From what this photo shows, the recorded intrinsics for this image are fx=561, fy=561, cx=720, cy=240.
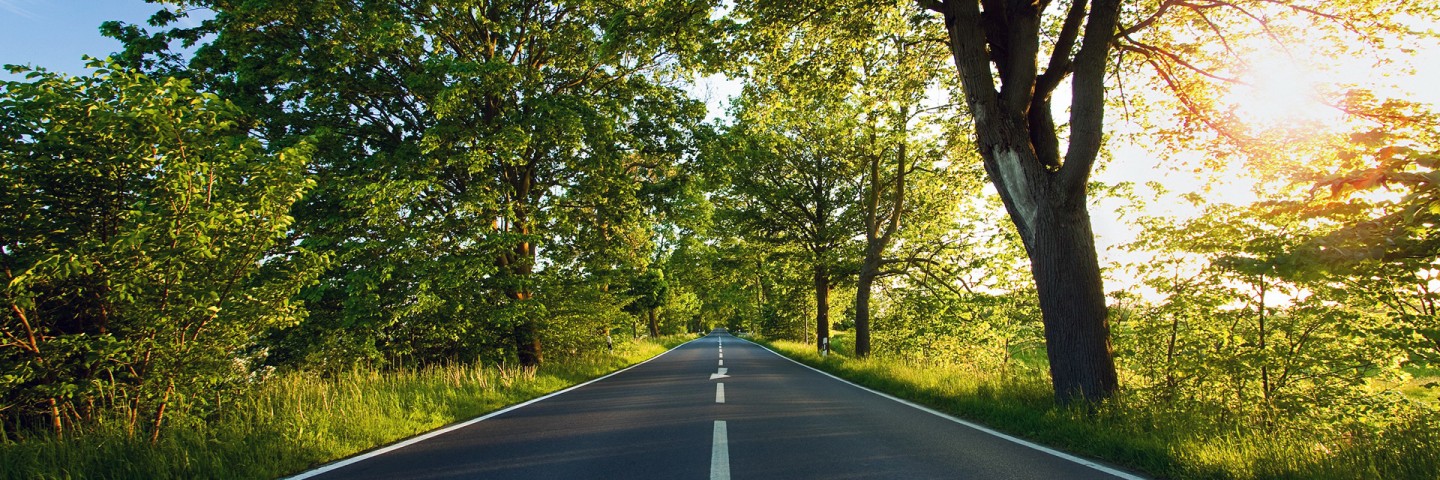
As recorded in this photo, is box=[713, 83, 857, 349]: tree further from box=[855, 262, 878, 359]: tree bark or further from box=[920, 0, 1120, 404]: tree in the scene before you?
box=[920, 0, 1120, 404]: tree

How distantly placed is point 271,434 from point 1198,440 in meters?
8.54

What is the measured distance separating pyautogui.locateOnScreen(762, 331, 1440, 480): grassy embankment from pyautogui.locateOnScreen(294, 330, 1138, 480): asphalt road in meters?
0.51

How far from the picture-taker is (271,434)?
5.48 metres

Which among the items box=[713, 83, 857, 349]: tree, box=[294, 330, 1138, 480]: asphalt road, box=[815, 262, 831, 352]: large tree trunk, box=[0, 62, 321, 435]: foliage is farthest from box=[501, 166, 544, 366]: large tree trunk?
box=[815, 262, 831, 352]: large tree trunk

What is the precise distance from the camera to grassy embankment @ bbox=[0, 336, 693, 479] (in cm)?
442

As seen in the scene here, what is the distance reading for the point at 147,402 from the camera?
536 cm

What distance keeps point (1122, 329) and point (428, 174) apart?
12442mm

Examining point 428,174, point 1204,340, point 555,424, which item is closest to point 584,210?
point 428,174

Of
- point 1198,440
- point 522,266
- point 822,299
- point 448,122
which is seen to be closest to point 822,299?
point 822,299

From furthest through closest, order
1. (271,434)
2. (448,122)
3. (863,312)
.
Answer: (863,312)
(448,122)
(271,434)

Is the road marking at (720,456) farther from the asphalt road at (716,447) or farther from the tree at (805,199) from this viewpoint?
the tree at (805,199)

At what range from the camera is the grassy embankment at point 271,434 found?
14.5ft

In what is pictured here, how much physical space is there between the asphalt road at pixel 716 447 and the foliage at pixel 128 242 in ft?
6.40

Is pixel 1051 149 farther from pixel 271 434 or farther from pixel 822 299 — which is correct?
pixel 822 299
